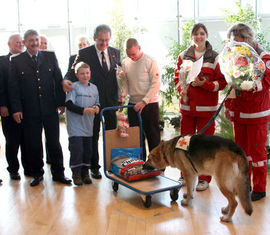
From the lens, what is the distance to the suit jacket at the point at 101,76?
12.9ft

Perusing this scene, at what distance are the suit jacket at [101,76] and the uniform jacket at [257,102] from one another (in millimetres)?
1458

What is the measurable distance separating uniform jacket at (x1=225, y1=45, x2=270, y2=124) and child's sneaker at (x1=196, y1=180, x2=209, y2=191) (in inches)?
32.7

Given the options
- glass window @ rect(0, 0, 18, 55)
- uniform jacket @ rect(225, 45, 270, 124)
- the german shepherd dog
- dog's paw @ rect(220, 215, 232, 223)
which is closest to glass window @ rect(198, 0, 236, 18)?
glass window @ rect(0, 0, 18, 55)

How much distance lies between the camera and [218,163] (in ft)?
9.48

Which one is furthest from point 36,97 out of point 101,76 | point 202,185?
point 202,185

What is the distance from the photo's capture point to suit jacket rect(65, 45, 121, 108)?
3935 mm

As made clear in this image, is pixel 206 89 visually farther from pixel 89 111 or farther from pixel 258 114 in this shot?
pixel 89 111

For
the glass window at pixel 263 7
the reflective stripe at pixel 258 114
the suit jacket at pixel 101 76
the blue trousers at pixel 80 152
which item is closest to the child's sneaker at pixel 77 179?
the blue trousers at pixel 80 152

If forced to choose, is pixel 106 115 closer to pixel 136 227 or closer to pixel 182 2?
pixel 136 227

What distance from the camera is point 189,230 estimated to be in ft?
9.20

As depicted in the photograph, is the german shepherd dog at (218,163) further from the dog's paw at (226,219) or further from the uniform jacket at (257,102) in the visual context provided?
the uniform jacket at (257,102)

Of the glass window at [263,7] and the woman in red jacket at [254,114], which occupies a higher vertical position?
Answer: the glass window at [263,7]

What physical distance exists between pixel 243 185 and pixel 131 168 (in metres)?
1.14

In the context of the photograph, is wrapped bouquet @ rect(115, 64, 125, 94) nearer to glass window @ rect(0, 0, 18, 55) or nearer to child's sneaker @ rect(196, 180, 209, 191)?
child's sneaker @ rect(196, 180, 209, 191)
